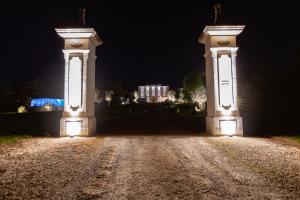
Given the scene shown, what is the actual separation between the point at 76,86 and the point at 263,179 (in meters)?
9.09

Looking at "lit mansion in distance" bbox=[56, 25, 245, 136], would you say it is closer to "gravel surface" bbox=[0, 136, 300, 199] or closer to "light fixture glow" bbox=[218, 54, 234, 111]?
"light fixture glow" bbox=[218, 54, 234, 111]

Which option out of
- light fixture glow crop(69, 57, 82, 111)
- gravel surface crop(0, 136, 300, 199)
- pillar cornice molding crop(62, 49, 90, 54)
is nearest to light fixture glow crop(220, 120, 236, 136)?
gravel surface crop(0, 136, 300, 199)

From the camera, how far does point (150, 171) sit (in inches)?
228

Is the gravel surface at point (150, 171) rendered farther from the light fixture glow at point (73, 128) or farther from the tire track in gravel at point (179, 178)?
the light fixture glow at point (73, 128)

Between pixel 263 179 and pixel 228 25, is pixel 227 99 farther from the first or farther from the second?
pixel 263 179

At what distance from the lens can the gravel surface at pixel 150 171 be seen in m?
4.54

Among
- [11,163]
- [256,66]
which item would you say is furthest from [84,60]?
[256,66]

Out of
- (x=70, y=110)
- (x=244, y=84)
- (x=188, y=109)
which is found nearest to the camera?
(x=70, y=110)

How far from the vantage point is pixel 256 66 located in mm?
31688

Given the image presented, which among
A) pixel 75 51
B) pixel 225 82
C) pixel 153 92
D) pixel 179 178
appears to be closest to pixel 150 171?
pixel 179 178

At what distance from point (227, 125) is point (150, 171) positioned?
22.0 ft

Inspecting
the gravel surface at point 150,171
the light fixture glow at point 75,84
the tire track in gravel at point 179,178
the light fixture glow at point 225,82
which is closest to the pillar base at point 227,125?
the light fixture glow at point 225,82

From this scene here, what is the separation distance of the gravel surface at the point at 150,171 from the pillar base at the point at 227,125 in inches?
93.4

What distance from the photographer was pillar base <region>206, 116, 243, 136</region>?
37.4ft
